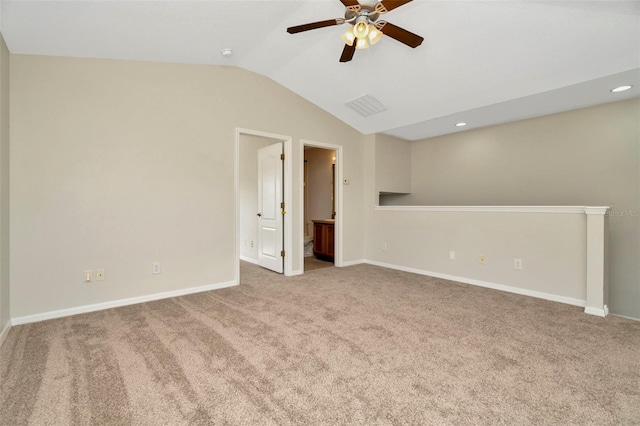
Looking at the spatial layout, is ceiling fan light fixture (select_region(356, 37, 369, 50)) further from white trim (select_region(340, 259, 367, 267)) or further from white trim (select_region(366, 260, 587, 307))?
white trim (select_region(340, 259, 367, 267))

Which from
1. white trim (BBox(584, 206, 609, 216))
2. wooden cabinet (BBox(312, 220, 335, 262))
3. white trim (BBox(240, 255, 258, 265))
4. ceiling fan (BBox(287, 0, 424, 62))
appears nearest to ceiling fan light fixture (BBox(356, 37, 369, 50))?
ceiling fan (BBox(287, 0, 424, 62))

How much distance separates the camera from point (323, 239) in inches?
233

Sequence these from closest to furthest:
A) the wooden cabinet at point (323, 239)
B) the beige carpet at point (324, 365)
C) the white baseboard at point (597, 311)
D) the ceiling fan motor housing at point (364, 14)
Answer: the beige carpet at point (324, 365) → the ceiling fan motor housing at point (364, 14) → the white baseboard at point (597, 311) → the wooden cabinet at point (323, 239)

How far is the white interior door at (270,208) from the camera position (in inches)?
182

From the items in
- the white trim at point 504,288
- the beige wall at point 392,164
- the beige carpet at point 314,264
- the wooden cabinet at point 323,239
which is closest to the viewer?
the white trim at point 504,288

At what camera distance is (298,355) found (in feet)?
6.85

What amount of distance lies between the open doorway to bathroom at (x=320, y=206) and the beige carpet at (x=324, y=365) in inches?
100

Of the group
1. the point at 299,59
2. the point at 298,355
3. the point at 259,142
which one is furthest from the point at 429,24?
the point at 259,142

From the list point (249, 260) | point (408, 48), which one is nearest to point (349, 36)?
point (408, 48)

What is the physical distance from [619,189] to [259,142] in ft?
17.7

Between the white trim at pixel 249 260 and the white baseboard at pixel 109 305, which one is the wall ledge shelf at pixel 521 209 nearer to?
the white trim at pixel 249 260

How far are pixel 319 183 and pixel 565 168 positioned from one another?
4.72 meters

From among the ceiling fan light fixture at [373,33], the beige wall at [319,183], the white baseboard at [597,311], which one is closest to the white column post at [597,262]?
the white baseboard at [597,311]

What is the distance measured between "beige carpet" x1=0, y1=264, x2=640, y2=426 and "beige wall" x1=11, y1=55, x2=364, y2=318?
458 mm
